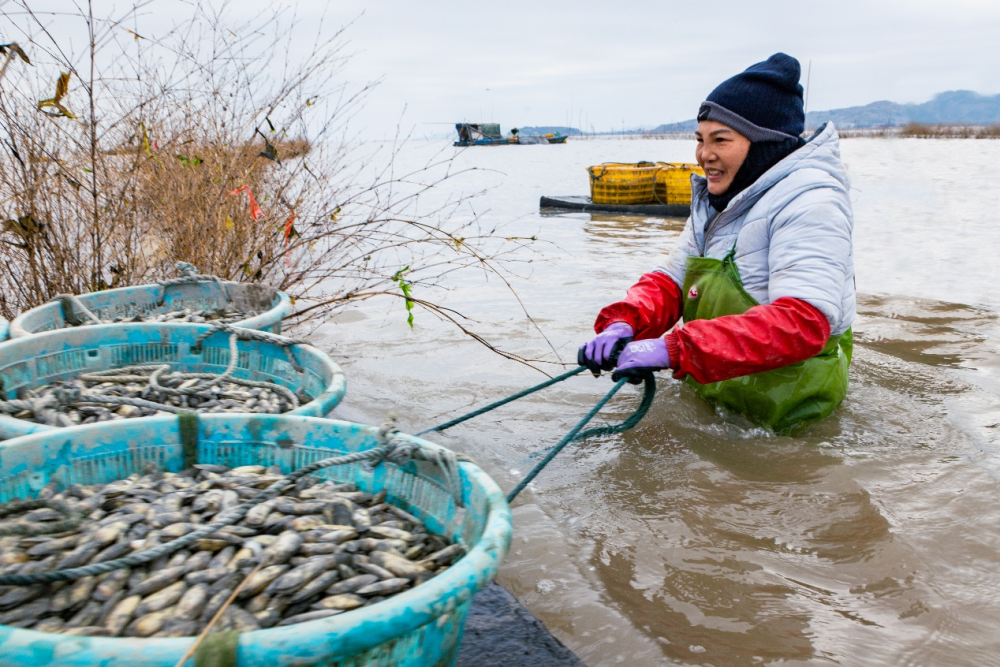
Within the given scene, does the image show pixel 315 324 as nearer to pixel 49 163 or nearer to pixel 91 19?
pixel 49 163

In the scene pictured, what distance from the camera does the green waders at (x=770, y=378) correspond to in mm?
3400

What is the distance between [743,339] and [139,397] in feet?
7.67

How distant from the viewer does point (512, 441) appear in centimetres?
390

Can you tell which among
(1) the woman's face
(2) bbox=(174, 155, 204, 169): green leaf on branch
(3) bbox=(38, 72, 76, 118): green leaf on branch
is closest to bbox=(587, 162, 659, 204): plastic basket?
(2) bbox=(174, 155, 204, 169): green leaf on branch

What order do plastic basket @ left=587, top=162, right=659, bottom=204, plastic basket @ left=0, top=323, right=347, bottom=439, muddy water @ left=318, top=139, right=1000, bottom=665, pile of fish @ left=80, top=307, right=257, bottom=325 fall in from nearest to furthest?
muddy water @ left=318, top=139, right=1000, bottom=665
plastic basket @ left=0, top=323, right=347, bottom=439
pile of fish @ left=80, top=307, right=257, bottom=325
plastic basket @ left=587, top=162, right=659, bottom=204

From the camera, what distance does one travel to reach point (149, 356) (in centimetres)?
323

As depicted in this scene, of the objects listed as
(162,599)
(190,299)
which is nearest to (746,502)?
(162,599)

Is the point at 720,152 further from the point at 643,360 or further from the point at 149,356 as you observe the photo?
the point at 149,356

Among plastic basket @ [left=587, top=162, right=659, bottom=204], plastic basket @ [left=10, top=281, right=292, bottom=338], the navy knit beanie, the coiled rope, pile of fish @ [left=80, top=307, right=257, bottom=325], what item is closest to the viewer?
the coiled rope

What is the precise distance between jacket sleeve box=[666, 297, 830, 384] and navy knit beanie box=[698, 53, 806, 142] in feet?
2.63

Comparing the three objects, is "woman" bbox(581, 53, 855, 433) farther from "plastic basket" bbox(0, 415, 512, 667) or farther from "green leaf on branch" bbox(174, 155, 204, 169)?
"green leaf on branch" bbox(174, 155, 204, 169)

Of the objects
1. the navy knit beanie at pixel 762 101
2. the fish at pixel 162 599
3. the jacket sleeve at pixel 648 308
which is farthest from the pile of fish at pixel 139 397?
the navy knit beanie at pixel 762 101

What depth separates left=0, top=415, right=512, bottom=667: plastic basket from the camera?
1139 millimetres

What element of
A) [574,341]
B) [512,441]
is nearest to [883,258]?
[574,341]
